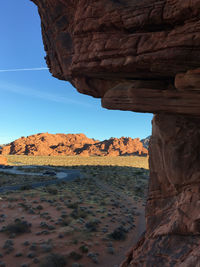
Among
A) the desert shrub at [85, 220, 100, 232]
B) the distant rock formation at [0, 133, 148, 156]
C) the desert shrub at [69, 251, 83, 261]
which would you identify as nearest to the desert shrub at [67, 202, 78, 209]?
the desert shrub at [85, 220, 100, 232]

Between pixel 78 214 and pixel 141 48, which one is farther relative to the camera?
pixel 78 214

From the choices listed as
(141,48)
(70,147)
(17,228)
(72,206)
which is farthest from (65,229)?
(70,147)

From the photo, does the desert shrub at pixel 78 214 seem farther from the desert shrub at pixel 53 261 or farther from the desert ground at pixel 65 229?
the desert shrub at pixel 53 261

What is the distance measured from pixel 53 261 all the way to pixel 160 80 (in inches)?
414

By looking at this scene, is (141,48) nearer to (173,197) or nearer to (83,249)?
(173,197)

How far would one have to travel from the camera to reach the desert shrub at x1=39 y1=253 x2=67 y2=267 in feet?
33.2

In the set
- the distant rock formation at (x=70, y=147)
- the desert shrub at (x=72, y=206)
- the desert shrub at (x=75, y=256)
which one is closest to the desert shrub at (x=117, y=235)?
the desert shrub at (x=75, y=256)

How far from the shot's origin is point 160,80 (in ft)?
26.5

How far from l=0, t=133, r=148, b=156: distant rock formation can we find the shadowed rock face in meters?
115

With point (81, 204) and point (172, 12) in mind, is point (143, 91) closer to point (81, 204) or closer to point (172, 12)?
point (172, 12)

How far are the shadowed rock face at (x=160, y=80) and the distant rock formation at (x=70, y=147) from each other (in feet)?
379

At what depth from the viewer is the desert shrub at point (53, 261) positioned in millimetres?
10125

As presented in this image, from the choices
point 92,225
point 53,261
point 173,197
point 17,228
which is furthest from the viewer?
point 92,225

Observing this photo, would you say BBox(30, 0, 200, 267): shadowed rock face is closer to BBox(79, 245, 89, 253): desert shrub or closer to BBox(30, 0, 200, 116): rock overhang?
BBox(30, 0, 200, 116): rock overhang
